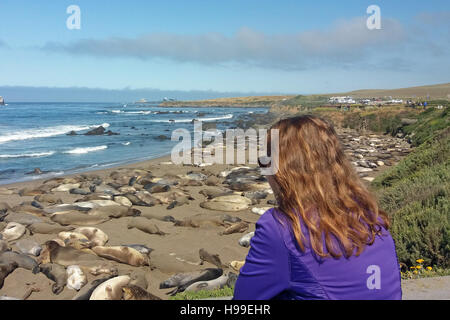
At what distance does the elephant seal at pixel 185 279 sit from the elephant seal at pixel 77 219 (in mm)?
3576

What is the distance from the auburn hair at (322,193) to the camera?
1.67m

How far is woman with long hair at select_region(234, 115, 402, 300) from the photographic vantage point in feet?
5.39

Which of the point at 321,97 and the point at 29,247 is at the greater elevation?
the point at 321,97

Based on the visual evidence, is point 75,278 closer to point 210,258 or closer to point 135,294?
point 135,294

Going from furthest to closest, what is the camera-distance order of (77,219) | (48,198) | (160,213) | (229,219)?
(48,198) → (160,213) → (229,219) → (77,219)

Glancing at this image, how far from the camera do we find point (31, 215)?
8766 millimetres

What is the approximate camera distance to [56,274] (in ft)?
18.9

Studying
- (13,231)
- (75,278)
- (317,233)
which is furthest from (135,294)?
(13,231)

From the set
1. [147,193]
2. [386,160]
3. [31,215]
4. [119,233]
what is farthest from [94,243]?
[386,160]

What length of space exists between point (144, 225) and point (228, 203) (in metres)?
2.44
